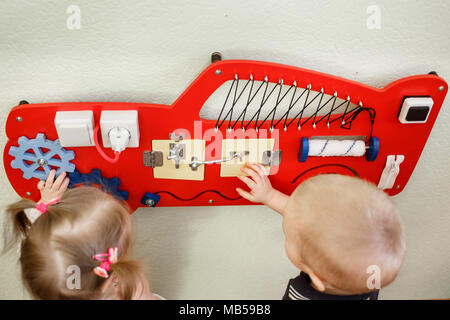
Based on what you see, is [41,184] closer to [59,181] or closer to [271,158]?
[59,181]

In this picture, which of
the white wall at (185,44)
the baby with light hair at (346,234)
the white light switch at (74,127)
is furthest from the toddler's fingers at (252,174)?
the white light switch at (74,127)

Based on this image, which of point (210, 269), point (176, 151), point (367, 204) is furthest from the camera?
point (210, 269)

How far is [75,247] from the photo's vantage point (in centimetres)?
67

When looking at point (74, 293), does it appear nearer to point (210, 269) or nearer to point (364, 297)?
point (210, 269)

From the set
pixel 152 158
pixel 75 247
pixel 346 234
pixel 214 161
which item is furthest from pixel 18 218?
pixel 346 234

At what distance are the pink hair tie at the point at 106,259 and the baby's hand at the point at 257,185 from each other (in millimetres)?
297

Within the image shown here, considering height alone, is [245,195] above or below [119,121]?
below

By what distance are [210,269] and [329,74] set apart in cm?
64

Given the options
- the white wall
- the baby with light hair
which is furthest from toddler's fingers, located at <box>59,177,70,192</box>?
the baby with light hair

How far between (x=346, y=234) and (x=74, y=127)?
0.53 m

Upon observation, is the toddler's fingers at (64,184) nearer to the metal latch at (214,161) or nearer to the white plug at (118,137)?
the white plug at (118,137)

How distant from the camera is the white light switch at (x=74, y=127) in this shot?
688 mm

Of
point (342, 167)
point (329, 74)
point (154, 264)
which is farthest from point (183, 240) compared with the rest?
point (329, 74)
